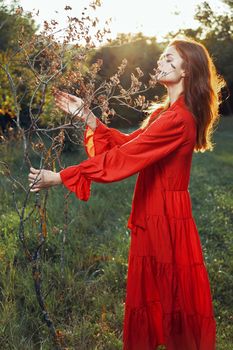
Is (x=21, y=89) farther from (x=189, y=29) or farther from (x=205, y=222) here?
(x=189, y=29)

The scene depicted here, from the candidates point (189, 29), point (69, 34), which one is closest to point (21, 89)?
point (69, 34)

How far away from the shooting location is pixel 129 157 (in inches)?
100

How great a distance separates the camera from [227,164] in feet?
38.4

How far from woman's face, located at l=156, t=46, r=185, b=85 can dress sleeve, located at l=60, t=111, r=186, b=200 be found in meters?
0.22

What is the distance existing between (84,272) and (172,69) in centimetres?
210

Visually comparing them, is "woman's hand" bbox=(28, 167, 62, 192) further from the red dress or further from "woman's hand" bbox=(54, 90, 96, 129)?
"woman's hand" bbox=(54, 90, 96, 129)

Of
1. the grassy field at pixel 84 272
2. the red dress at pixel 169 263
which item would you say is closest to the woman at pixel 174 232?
the red dress at pixel 169 263

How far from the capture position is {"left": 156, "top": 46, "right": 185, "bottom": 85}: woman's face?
2.74 m

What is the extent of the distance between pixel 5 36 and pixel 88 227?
32.3 feet

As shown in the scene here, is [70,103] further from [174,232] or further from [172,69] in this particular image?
[174,232]

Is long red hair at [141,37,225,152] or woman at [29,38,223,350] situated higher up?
long red hair at [141,37,225,152]

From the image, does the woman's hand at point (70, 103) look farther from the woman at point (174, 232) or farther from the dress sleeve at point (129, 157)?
the dress sleeve at point (129, 157)

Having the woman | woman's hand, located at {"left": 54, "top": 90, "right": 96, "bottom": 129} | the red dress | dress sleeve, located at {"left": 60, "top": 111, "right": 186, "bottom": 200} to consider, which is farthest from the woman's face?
woman's hand, located at {"left": 54, "top": 90, "right": 96, "bottom": 129}

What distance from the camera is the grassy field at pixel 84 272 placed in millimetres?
3273
